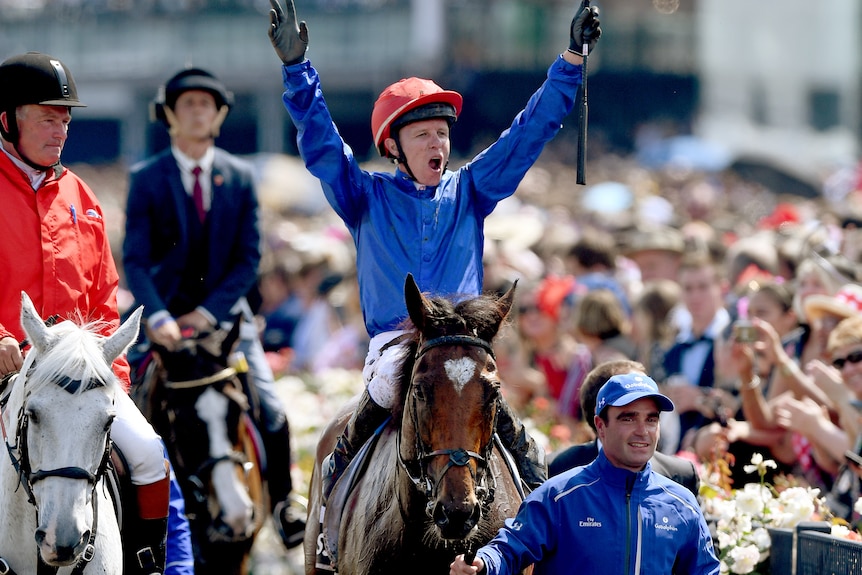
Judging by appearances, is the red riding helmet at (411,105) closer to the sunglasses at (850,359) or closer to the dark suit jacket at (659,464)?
the dark suit jacket at (659,464)

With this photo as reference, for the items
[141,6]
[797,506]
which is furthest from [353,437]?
[141,6]

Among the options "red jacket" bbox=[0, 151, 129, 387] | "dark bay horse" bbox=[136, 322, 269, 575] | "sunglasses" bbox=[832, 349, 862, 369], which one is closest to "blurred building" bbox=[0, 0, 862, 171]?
"dark bay horse" bbox=[136, 322, 269, 575]

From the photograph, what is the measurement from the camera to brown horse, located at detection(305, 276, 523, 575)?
193 inches

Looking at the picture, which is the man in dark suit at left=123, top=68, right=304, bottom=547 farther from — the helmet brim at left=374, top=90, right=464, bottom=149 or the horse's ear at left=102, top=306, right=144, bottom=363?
the horse's ear at left=102, top=306, right=144, bottom=363

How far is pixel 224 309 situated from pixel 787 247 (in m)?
4.38

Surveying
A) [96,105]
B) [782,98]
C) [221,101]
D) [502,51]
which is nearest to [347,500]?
[221,101]

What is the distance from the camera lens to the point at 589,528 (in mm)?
4977

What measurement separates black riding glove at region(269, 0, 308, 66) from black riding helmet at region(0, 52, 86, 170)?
2.82 feet

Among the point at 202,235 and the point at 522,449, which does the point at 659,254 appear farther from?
the point at 522,449

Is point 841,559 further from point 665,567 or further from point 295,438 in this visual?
point 295,438

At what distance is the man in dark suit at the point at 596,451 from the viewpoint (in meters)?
6.02

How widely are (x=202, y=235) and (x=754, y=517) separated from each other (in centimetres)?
380

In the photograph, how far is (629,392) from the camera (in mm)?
5008

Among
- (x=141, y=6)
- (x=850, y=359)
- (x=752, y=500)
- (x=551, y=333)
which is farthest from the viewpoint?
(x=141, y=6)
